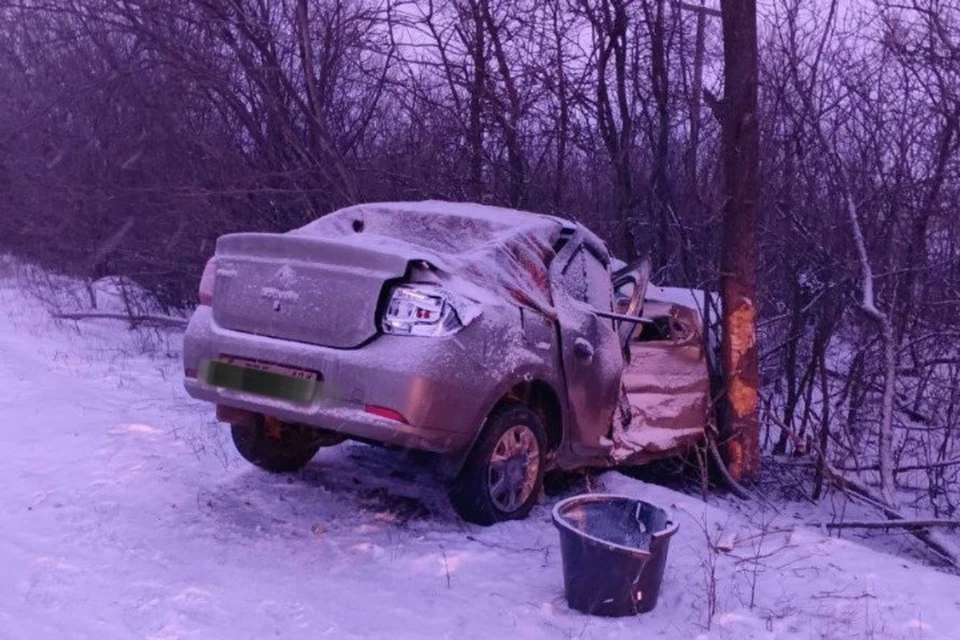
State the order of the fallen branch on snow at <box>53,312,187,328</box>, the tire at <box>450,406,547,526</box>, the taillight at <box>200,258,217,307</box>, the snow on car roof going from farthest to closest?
the fallen branch on snow at <box>53,312,187,328</box> < the taillight at <box>200,258,217,307</box> < the snow on car roof < the tire at <box>450,406,547,526</box>

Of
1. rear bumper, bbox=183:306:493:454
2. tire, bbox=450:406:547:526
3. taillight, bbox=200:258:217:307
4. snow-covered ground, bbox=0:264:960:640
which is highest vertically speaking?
taillight, bbox=200:258:217:307

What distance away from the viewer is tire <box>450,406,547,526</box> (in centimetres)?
526

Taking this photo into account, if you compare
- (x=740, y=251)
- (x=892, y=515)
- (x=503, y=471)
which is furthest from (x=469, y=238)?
(x=892, y=515)

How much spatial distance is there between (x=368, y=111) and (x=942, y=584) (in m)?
8.01

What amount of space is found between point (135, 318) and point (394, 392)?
294 inches

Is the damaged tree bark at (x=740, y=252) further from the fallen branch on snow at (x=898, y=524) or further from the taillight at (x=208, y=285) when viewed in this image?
the taillight at (x=208, y=285)

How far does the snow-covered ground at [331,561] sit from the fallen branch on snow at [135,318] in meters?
4.52

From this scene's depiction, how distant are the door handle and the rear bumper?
3.07ft

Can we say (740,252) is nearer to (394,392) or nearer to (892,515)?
(892,515)

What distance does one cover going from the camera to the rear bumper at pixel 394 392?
15.8 feet

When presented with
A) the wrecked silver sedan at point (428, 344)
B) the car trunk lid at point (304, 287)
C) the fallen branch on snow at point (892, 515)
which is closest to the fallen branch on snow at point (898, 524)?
the fallen branch on snow at point (892, 515)

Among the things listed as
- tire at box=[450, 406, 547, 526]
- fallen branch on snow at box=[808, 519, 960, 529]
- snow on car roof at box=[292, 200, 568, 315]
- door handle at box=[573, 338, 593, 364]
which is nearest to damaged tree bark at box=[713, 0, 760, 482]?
fallen branch on snow at box=[808, 519, 960, 529]

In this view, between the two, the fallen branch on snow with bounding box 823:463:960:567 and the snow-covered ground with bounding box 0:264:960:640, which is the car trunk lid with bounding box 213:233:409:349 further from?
the fallen branch on snow with bounding box 823:463:960:567

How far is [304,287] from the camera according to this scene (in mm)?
5137
